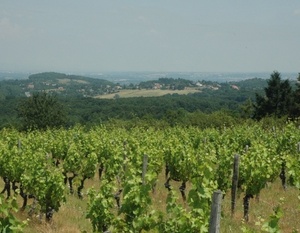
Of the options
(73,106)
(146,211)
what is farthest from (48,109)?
(73,106)

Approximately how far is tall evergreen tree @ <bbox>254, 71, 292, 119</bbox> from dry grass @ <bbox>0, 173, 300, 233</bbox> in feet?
107

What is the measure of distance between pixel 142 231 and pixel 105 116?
78.7 m

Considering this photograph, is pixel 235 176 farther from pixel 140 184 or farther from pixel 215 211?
pixel 215 211

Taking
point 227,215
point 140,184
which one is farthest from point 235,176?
point 140,184

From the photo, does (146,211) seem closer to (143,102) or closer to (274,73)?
(274,73)

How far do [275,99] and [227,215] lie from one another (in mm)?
37187

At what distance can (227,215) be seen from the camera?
11.1 metres

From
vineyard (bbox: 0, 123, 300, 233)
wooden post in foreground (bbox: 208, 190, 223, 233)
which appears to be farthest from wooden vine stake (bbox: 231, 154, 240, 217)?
wooden post in foreground (bbox: 208, 190, 223, 233)

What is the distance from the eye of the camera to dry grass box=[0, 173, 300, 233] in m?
9.55

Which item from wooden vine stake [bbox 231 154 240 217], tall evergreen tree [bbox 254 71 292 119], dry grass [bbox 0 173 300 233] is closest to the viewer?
dry grass [bbox 0 173 300 233]

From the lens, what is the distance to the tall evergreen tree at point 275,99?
45.5m

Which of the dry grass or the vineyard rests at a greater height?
the vineyard

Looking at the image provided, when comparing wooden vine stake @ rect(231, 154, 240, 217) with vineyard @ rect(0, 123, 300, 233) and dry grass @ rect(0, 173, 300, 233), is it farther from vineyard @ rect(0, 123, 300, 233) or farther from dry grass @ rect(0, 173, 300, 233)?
dry grass @ rect(0, 173, 300, 233)

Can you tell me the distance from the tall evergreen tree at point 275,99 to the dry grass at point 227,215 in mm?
32556
